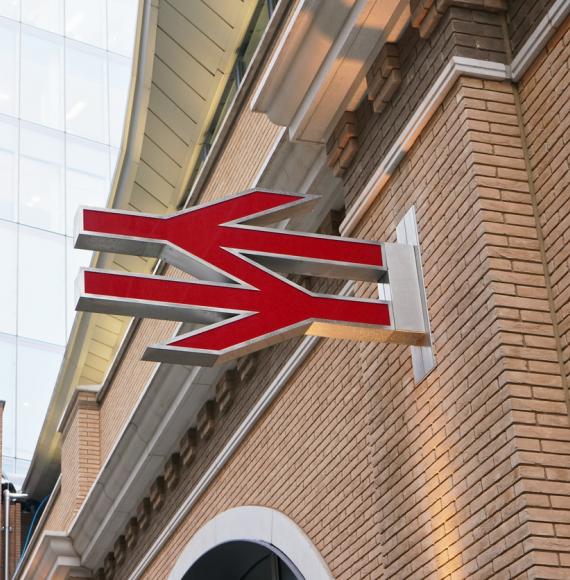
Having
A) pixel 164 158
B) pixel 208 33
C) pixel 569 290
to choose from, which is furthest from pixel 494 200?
pixel 164 158

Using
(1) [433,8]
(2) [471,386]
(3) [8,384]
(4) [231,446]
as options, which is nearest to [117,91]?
(3) [8,384]

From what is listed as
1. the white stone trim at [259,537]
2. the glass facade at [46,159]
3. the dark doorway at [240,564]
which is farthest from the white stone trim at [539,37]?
the glass facade at [46,159]

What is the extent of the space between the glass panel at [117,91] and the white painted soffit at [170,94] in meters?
21.6

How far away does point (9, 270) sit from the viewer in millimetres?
37250

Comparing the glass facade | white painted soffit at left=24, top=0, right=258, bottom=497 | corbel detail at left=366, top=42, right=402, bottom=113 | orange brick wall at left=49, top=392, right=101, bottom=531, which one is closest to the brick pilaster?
orange brick wall at left=49, top=392, right=101, bottom=531

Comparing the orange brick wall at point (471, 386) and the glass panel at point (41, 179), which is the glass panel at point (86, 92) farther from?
the orange brick wall at point (471, 386)

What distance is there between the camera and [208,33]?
14469 millimetres

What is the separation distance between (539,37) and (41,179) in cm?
3264

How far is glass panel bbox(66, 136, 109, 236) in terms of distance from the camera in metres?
38.9

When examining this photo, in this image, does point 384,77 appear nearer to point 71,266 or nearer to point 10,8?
point 71,266

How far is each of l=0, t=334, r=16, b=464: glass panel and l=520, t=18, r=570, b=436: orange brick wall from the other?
95.3 feet

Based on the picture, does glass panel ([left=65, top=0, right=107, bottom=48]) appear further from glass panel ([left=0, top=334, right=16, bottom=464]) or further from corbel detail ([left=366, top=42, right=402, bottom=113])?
corbel detail ([left=366, top=42, right=402, bottom=113])

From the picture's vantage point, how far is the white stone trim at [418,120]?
7480 millimetres

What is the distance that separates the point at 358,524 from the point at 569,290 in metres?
3.30
